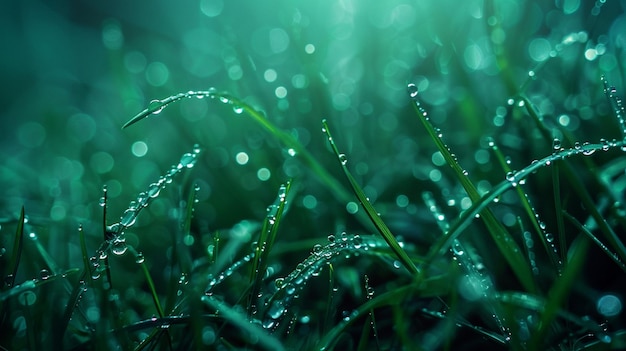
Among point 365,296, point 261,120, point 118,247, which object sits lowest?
point 365,296

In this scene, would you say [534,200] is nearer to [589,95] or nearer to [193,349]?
[589,95]

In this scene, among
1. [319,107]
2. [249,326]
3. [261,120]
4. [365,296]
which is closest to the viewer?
[249,326]

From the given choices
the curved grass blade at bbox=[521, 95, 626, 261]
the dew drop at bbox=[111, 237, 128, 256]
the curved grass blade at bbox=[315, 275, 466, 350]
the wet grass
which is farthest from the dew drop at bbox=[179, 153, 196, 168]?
the curved grass blade at bbox=[521, 95, 626, 261]

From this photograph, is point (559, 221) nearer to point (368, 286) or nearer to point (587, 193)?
point (587, 193)

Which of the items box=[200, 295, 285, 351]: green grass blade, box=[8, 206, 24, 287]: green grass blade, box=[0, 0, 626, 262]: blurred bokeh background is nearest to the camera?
box=[200, 295, 285, 351]: green grass blade

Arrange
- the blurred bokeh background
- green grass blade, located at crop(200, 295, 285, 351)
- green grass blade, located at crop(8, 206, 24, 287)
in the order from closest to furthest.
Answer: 1. green grass blade, located at crop(200, 295, 285, 351)
2. green grass blade, located at crop(8, 206, 24, 287)
3. the blurred bokeh background

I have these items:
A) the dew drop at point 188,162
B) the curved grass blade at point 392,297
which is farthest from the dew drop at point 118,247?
the curved grass blade at point 392,297

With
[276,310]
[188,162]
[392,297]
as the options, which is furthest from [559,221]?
[188,162]

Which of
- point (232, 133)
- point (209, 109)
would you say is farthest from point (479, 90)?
point (209, 109)

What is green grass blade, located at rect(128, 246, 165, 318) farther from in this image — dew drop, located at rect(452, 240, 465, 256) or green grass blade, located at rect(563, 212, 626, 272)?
green grass blade, located at rect(563, 212, 626, 272)
